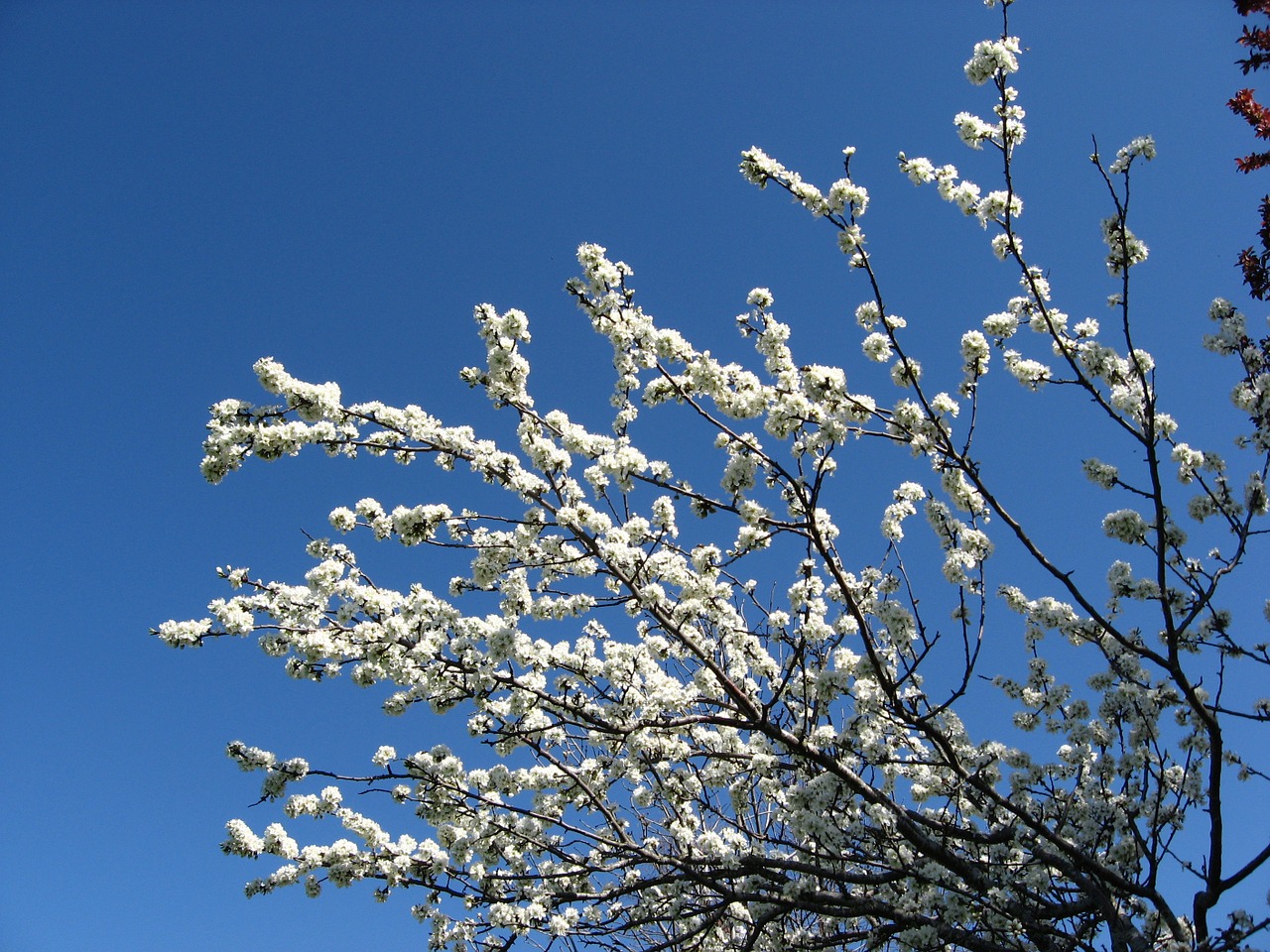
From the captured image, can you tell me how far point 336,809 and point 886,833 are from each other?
236 inches

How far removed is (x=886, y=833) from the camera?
7344mm

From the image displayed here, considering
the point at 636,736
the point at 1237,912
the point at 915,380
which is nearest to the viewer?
the point at 1237,912

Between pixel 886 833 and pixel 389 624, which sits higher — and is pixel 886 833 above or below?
below

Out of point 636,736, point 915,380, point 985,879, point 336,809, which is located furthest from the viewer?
point 336,809

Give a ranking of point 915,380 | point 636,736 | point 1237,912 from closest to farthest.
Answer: point 1237,912, point 915,380, point 636,736

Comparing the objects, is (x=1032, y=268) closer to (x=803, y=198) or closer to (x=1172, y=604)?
(x=803, y=198)

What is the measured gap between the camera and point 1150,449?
646cm

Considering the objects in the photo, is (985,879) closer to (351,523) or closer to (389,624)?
(389,624)

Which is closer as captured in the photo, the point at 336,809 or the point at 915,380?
the point at 915,380

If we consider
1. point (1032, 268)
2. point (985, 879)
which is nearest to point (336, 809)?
point (985, 879)

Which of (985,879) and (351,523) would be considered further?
(351,523)

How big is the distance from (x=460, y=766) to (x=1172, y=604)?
6.84m

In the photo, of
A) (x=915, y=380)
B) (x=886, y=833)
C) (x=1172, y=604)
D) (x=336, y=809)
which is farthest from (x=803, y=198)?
(x=336, y=809)

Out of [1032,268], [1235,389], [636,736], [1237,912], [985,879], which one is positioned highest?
[1032,268]
